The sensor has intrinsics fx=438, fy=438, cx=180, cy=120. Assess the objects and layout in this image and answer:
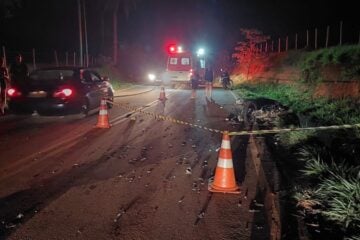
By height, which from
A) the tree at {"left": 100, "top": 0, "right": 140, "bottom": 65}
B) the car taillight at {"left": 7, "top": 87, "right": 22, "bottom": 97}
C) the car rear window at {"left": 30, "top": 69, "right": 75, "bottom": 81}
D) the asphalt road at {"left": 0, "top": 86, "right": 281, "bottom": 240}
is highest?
the tree at {"left": 100, "top": 0, "right": 140, "bottom": 65}

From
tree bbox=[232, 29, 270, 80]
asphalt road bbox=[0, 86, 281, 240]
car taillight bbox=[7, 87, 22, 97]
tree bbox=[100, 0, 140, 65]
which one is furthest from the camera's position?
tree bbox=[100, 0, 140, 65]

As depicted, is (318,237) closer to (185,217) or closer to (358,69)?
(185,217)

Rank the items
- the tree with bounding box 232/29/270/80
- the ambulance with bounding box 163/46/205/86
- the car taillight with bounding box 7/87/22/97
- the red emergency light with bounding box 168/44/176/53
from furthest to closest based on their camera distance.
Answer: the tree with bounding box 232/29/270/80
the red emergency light with bounding box 168/44/176/53
the ambulance with bounding box 163/46/205/86
the car taillight with bounding box 7/87/22/97

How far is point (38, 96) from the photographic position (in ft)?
40.3

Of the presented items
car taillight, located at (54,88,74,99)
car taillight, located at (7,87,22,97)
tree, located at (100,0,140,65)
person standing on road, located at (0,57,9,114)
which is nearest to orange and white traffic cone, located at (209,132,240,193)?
car taillight, located at (54,88,74,99)

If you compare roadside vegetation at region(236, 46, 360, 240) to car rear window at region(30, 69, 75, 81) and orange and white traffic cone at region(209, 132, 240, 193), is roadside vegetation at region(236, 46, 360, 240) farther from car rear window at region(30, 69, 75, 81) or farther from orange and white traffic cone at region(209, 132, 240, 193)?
car rear window at region(30, 69, 75, 81)

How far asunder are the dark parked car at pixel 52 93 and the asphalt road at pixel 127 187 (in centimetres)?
164

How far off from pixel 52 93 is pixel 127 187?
7.10m

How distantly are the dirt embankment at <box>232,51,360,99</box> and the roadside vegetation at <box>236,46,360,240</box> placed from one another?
368 millimetres

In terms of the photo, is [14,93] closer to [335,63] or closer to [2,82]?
[2,82]

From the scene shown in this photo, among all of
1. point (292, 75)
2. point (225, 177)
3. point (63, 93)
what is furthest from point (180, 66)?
point (225, 177)

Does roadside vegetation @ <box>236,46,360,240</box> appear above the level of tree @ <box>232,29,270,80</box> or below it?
below

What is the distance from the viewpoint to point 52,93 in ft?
40.2

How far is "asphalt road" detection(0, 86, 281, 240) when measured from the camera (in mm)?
4551
